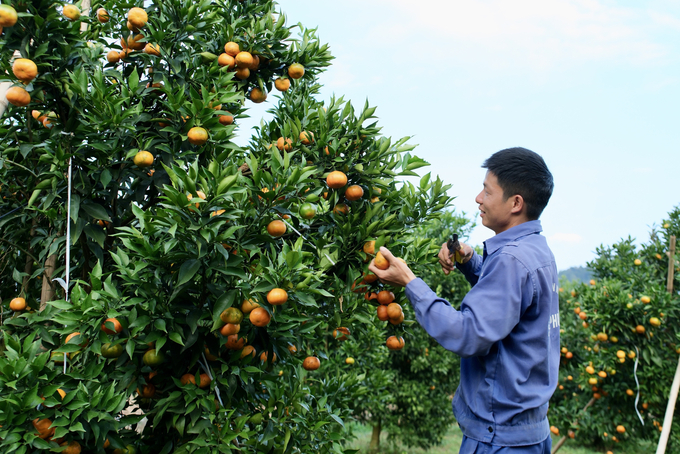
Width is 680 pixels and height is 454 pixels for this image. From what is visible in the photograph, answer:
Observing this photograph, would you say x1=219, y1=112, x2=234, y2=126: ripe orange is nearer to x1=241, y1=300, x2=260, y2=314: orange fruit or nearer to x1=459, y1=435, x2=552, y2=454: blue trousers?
x1=241, y1=300, x2=260, y2=314: orange fruit

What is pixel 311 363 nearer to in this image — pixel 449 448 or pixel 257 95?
pixel 257 95

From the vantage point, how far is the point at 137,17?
2.15 meters

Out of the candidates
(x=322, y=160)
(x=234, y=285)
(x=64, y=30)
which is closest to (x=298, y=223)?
(x=322, y=160)

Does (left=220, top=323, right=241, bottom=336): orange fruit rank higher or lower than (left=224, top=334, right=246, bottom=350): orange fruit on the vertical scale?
higher

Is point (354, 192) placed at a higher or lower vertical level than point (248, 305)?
higher

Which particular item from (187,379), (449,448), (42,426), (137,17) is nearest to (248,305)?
(187,379)

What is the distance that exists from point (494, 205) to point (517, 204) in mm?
84

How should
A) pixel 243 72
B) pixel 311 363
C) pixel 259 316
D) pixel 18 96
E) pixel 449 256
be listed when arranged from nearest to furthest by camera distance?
pixel 259 316
pixel 18 96
pixel 449 256
pixel 243 72
pixel 311 363

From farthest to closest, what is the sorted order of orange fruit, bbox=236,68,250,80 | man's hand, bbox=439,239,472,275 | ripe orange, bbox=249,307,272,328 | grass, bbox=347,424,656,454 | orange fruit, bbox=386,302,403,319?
grass, bbox=347,424,656,454 → orange fruit, bbox=236,68,250,80 → man's hand, bbox=439,239,472,275 → orange fruit, bbox=386,302,403,319 → ripe orange, bbox=249,307,272,328

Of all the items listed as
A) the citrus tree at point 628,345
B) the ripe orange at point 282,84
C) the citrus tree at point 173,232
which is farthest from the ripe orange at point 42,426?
the citrus tree at point 628,345

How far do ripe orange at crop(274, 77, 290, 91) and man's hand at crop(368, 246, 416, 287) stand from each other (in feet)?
4.30

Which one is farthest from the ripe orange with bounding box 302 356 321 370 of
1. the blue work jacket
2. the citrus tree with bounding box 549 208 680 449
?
the citrus tree with bounding box 549 208 680 449

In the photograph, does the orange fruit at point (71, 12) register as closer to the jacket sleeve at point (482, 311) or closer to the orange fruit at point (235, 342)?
the orange fruit at point (235, 342)

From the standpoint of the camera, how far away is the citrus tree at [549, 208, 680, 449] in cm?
537
